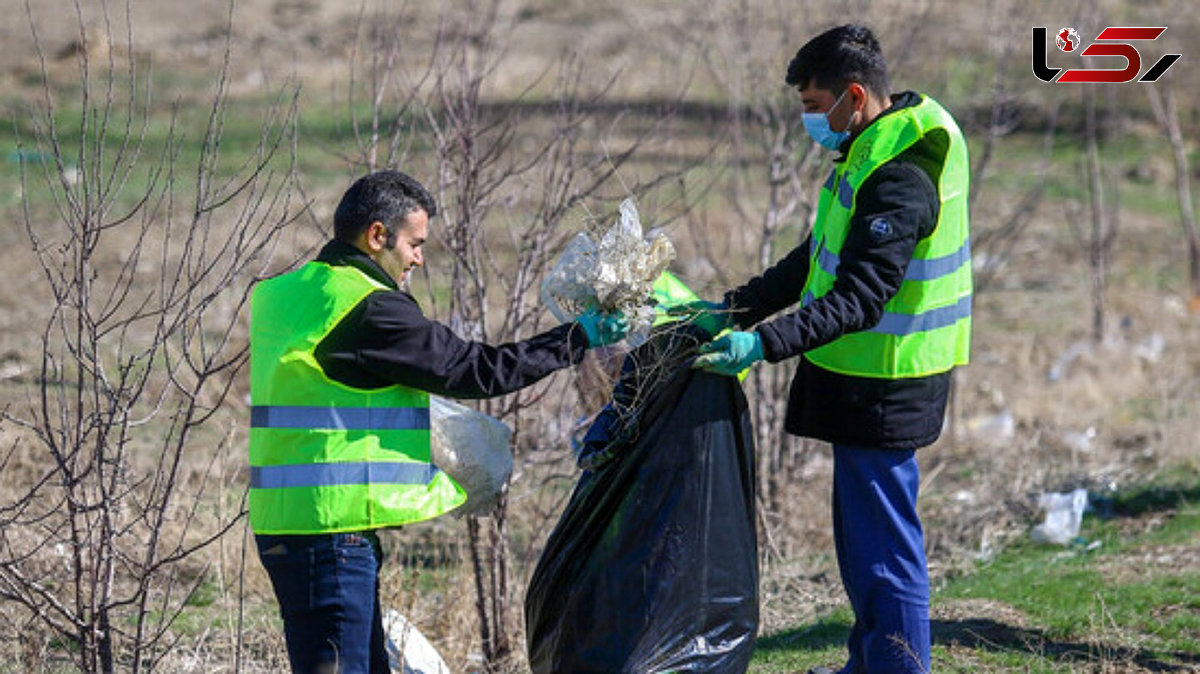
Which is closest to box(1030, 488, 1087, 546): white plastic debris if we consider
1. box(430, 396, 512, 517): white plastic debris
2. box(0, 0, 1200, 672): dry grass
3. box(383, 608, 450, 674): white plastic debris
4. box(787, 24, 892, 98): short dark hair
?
box(0, 0, 1200, 672): dry grass

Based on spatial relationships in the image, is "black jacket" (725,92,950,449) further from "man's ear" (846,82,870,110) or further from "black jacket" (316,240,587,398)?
"black jacket" (316,240,587,398)

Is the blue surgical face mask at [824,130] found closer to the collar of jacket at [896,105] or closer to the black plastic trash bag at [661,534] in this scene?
the collar of jacket at [896,105]

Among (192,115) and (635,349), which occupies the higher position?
(192,115)

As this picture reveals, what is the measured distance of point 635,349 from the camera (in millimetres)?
4453

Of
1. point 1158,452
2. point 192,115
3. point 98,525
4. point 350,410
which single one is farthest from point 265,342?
point 192,115

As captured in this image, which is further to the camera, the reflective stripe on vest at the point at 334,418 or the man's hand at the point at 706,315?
the man's hand at the point at 706,315

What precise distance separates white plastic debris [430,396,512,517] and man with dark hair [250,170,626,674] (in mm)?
333

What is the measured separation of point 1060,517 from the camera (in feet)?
26.0

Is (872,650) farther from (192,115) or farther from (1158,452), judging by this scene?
(192,115)

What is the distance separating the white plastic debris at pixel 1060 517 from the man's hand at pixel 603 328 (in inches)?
165

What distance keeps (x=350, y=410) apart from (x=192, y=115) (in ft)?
50.1

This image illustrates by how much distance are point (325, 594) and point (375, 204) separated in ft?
3.20

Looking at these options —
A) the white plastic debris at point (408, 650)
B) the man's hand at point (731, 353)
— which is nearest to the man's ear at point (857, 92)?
the man's hand at point (731, 353)

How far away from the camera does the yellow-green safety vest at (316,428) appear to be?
396cm
